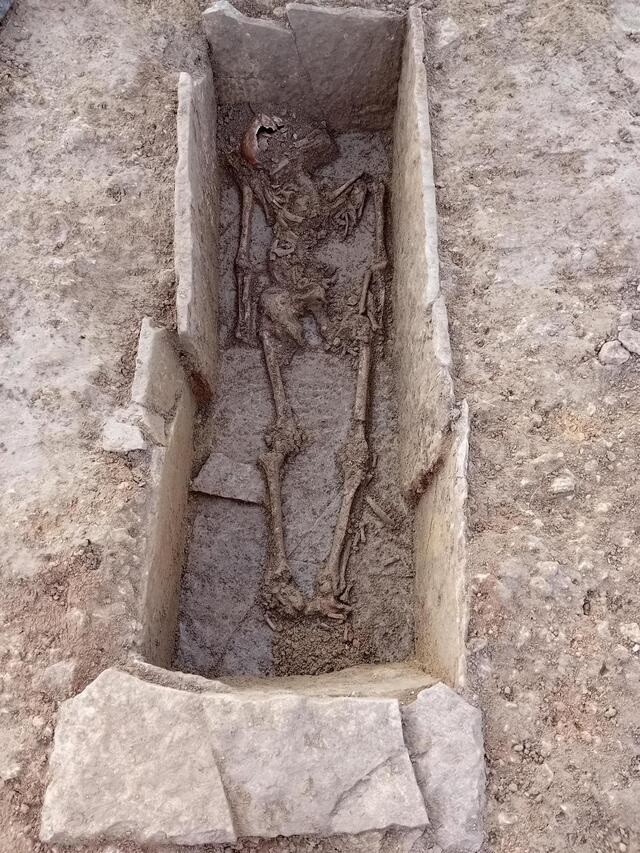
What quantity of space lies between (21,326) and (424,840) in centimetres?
238

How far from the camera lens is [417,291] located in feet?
10.7

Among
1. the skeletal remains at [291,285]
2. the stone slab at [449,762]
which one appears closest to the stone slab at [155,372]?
the skeletal remains at [291,285]

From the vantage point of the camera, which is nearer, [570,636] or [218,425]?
[570,636]

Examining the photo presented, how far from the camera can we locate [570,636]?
94.6 inches

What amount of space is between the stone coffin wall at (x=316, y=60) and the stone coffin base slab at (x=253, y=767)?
3.17m

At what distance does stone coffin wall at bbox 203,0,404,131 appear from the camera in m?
3.69

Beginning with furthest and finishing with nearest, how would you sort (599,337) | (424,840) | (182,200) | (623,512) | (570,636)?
1. (182,200)
2. (599,337)
3. (623,512)
4. (570,636)
5. (424,840)

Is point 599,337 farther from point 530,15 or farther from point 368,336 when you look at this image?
point 530,15

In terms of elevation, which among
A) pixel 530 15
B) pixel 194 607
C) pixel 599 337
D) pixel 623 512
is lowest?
pixel 194 607

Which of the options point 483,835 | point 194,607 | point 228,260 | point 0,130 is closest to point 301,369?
point 228,260

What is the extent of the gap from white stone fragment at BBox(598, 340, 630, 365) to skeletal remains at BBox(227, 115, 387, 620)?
1188 millimetres

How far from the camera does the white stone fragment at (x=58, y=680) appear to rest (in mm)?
2365

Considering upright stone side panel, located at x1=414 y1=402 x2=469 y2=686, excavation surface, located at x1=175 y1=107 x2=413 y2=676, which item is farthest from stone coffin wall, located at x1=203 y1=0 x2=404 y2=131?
upright stone side panel, located at x1=414 y1=402 x2=469 y2=686

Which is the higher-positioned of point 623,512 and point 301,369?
point 301,369
